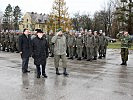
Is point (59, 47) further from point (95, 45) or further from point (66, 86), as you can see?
point (95, 45)

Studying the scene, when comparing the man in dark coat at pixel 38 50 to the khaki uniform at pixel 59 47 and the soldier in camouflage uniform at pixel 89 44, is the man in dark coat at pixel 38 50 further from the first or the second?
the soldier in camouflage uniform at pixel 89 44

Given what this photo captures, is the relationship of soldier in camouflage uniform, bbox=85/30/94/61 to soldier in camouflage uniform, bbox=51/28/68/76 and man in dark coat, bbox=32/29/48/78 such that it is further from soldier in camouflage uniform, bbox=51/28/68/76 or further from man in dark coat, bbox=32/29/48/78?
man in dark coat, bbox=32/29/48/78

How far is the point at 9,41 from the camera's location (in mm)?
22109

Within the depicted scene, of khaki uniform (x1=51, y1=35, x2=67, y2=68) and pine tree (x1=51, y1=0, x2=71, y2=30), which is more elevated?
pine tree (x1=51, y1=0, x2=71, y2=30)

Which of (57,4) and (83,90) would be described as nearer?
(83,90)

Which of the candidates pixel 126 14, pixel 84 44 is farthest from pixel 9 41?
pixel 126 14

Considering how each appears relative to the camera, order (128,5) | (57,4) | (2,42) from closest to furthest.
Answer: (2,42) → (128,5) → (57,4)

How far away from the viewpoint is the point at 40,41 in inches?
396

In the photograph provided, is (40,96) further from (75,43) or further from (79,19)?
(79,19)

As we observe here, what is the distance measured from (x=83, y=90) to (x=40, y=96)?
56.0 inches

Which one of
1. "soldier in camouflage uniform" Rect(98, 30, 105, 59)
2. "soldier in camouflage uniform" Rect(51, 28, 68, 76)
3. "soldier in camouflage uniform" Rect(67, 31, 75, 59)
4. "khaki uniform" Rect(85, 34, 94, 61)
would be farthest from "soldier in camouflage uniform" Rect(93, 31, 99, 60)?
"soldier in camouflage uniform" Rect(51, 28, 68, 76)

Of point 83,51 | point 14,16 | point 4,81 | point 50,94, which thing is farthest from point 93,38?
point 14,16

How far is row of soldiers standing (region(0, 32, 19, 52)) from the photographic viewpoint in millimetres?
21572

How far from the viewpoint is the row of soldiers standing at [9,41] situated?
849 inches
